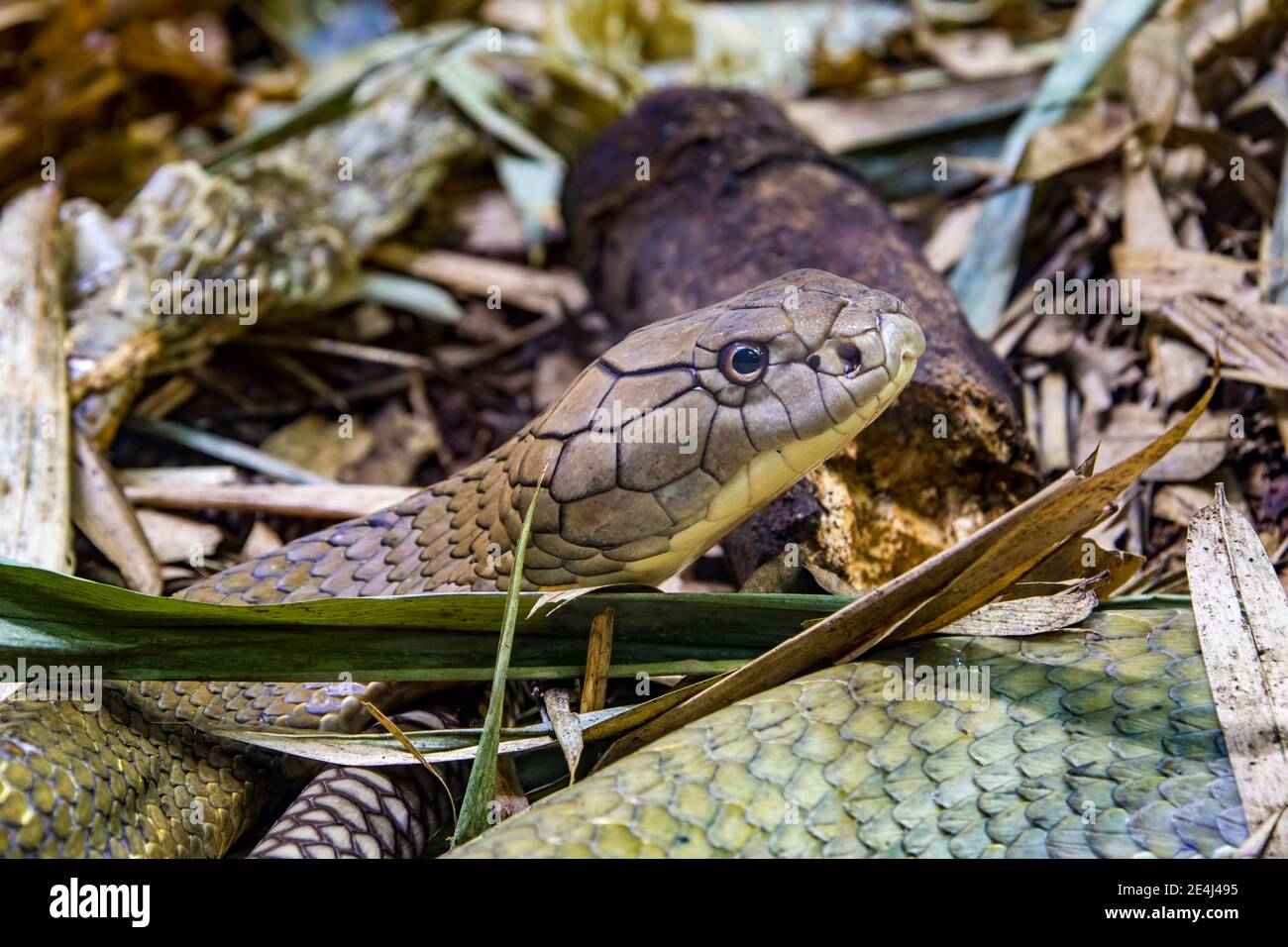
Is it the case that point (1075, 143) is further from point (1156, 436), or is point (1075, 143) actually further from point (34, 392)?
point (34, 392)

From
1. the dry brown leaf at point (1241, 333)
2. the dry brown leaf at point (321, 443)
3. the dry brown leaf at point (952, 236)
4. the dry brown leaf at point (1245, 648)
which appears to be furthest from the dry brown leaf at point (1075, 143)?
the dry brown leaf at point (321, 443)

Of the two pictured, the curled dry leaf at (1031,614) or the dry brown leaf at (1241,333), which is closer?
the curled dry leaf at (1031,614)

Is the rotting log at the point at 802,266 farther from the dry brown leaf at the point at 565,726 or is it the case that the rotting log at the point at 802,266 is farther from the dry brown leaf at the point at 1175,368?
the dry brown leaf at the point at 565,726

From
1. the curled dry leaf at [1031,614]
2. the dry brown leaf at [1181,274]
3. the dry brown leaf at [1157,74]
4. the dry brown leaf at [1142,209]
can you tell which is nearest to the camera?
the curled dry leaf at [1031,614]

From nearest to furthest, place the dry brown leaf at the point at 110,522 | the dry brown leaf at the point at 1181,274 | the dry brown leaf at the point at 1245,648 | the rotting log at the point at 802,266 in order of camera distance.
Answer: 1. the dry brown leaf at the point at 1245,648
2. the rotting log at the point at 802,266
3. the dry brown leaf at the point at 110,522
4. the dry brown leaf at the point at 1181,274

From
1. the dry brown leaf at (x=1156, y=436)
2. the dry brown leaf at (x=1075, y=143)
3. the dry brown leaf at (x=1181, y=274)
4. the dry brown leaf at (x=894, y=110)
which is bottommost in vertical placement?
the dry brown leaf at (x=1156, y=436)

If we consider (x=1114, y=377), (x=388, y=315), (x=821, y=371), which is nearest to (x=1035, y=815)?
(x=821, y=371)

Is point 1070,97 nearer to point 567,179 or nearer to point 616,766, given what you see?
point 567,179

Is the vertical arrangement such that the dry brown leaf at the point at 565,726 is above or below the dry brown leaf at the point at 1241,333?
below
